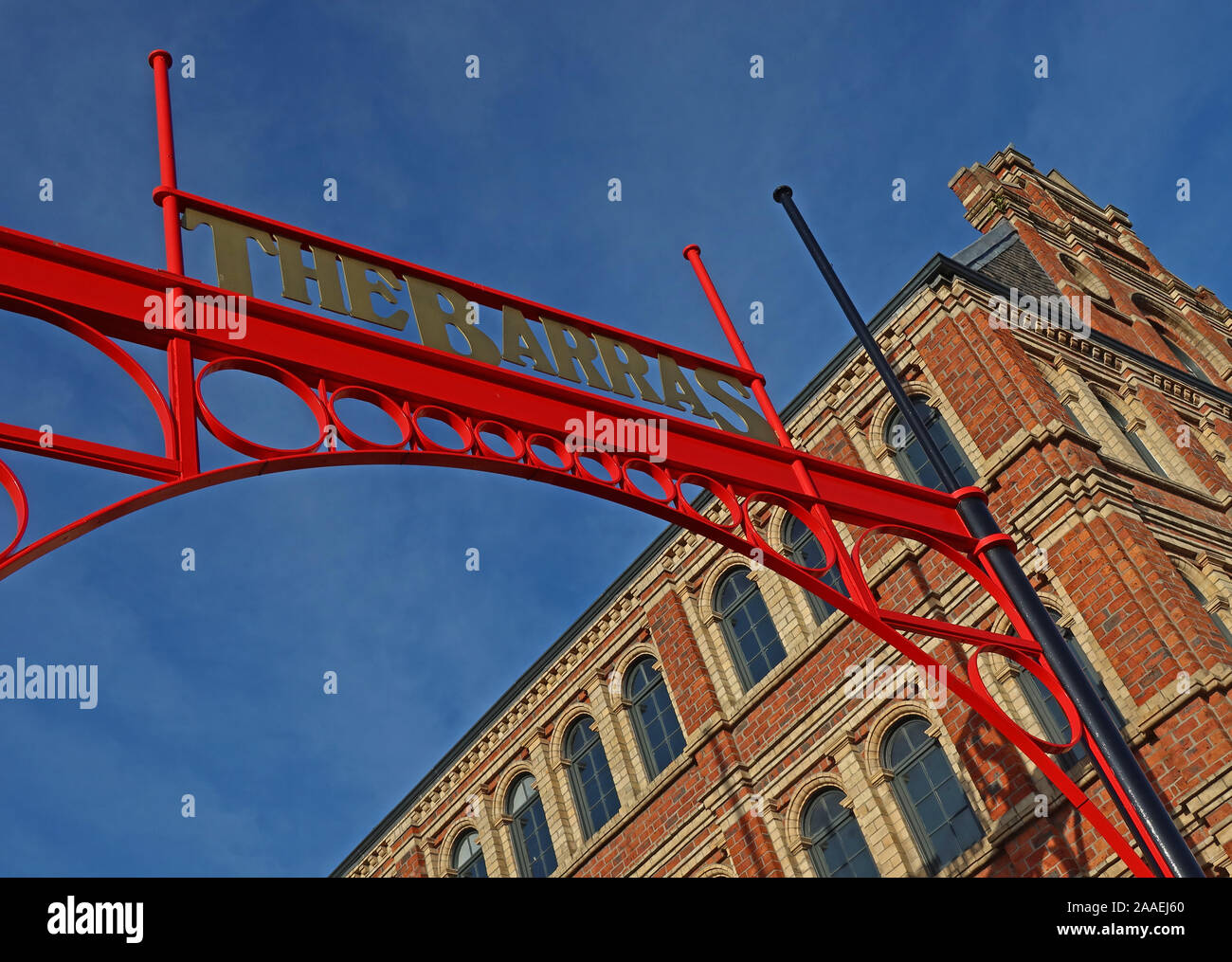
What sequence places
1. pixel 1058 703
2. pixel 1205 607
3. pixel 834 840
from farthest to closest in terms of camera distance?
1. pixel 834 840
2. pixel 1205 607
3. pixel 1058 703

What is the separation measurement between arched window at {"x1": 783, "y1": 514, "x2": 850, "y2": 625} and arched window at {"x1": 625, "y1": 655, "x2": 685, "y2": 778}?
3060mm

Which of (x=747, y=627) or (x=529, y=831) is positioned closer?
(x=747, y=627)

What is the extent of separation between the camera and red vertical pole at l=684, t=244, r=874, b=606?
8000mm

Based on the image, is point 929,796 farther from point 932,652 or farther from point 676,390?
point 676,390

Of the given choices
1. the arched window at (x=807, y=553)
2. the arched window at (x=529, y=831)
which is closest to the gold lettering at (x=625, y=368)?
the arched window at (x=807, y=553)

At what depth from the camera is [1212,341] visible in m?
24.2

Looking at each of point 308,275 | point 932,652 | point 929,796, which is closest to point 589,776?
point 929,796

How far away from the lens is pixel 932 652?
1561 cm

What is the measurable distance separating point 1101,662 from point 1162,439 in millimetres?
5341

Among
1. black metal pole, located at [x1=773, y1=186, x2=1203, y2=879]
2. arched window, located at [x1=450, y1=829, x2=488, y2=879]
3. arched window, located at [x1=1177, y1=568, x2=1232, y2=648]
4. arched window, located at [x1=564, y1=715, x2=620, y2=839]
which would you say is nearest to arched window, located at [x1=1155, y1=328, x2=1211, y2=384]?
arched window, located at [x1=1177, y1=568, x2=1232, y2=648]

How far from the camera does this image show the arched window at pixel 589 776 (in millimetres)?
19891

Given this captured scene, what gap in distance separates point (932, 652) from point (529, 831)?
336 inches
